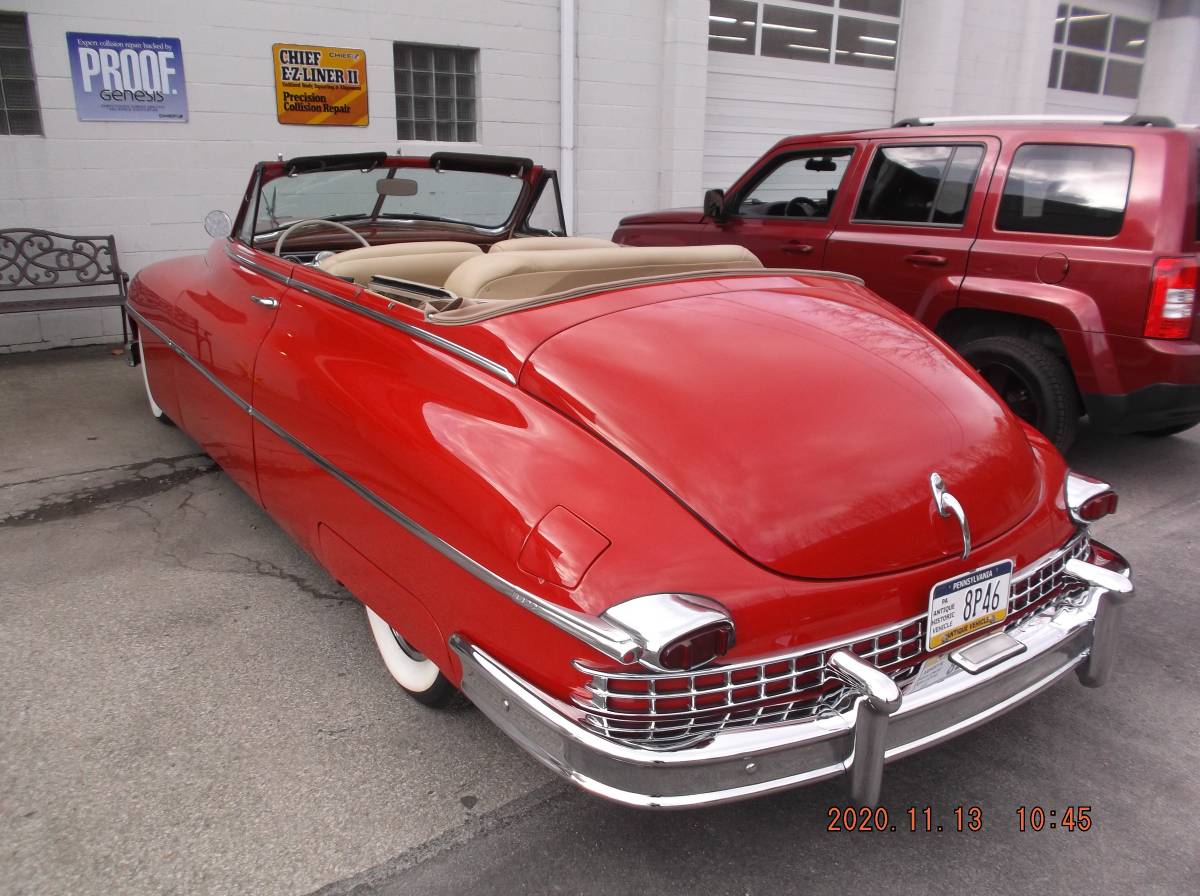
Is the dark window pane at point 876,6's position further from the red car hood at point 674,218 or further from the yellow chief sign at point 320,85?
the yellow chief sign at point 320,85

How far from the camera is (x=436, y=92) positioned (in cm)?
788

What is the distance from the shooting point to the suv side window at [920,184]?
4.60 meters

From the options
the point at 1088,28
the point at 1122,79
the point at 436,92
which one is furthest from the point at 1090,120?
the point at 1122,79

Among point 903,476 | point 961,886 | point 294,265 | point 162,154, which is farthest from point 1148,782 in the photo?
point 162,154

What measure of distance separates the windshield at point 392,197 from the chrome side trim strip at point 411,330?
2.31ft

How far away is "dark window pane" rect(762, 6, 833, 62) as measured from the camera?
388 inches

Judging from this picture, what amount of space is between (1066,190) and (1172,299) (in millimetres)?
723

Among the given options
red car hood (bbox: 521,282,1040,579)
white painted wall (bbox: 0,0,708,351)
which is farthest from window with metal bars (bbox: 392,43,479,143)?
red car hood (bbox: 521,282,1040,579)

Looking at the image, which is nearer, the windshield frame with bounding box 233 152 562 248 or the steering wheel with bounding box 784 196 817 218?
the windshield frame with bounding box 233 152 562 248

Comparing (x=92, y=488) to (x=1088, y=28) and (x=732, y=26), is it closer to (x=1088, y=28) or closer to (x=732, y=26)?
(x=732, y=26)

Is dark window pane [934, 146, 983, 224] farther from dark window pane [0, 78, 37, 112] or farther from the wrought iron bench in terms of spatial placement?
dark window pane [0, 78, 37, 112]

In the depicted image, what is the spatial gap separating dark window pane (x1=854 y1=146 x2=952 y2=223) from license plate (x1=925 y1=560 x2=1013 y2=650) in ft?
10.6

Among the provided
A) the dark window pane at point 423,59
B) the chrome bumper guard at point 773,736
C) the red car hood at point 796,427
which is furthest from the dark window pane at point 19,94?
the chrome bumper guard at point 773,736

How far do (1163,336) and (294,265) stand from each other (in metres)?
3.63
